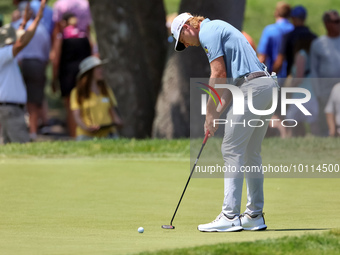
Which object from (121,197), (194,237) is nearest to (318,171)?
(121,197)

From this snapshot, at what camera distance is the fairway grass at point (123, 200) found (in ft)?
21.3

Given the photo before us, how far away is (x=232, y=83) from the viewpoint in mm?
7035

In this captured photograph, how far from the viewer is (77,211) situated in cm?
802

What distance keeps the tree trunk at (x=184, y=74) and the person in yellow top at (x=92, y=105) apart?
1.12m

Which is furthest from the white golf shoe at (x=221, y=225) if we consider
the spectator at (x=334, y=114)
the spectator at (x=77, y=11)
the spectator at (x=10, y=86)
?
the spectator at (x=77, y=11)

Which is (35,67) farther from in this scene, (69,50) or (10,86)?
→ (10,86)

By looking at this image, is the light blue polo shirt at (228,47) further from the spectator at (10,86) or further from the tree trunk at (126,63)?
the tree trunk at (126,63)

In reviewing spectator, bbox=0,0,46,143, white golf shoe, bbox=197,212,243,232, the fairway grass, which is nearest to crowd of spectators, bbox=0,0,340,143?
spectator, bbox=0,0,46,143

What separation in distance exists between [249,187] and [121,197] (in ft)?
6.45

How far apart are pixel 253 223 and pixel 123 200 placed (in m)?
1.90

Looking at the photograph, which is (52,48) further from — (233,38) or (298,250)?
(298,250)

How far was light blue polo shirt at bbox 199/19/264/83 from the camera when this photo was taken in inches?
267

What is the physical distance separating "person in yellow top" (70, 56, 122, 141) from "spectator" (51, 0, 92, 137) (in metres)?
1.71

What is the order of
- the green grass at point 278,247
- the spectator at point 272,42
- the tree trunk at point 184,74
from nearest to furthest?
the green grass at point 278,247 → the tree trunk at point 184,74 → the spectator at point 272,42
